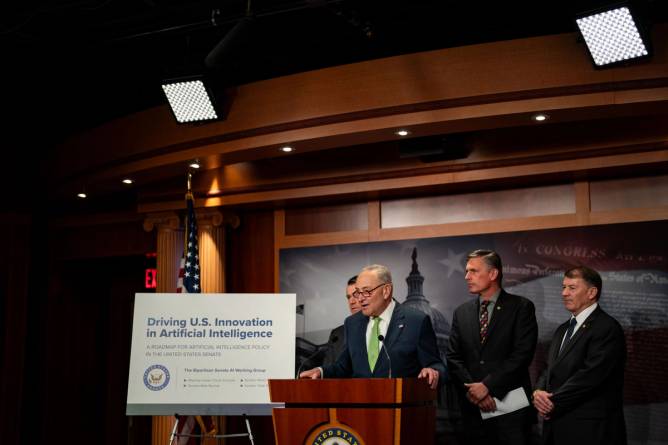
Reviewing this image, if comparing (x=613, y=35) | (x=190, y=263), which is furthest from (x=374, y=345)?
(x=190, y=263)

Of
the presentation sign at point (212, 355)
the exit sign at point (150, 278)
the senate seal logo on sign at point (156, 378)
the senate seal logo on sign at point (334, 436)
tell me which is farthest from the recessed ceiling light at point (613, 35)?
the exit sign at point (150, 278)

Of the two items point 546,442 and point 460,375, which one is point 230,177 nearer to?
point 460,375

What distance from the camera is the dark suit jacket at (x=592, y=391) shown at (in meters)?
4.64

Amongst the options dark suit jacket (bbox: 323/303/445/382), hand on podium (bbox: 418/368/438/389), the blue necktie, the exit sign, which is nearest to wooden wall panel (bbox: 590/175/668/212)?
the blue necktie

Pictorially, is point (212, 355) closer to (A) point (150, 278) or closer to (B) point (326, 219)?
(B) point (326, 219)

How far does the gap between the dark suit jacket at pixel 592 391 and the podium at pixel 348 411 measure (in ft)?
4.65

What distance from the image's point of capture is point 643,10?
14.9 feet

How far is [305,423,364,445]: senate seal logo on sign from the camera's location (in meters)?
3.47

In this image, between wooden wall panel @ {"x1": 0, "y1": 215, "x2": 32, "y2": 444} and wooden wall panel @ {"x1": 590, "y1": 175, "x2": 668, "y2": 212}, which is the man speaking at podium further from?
wooden wall panel @ {"x1": 0, "y1": 215, "x2": 32, "y2": 444}

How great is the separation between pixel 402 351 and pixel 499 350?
96cm

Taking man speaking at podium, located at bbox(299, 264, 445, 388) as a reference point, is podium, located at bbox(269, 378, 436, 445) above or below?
below

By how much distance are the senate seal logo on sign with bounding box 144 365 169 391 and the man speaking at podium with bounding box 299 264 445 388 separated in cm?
125

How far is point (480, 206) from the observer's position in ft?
21.7

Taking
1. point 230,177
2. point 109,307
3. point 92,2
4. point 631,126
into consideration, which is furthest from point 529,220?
point 109,307
